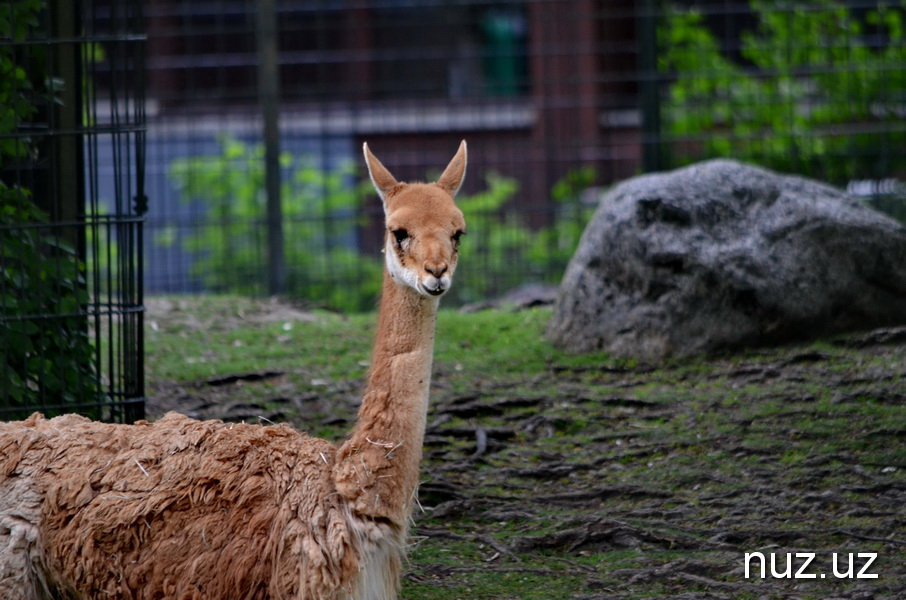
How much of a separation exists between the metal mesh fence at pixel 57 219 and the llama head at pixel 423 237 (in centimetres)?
170

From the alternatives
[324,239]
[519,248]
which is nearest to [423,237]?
[324,239]

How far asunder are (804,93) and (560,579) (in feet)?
27.7

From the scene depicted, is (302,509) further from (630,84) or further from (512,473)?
(630,84)

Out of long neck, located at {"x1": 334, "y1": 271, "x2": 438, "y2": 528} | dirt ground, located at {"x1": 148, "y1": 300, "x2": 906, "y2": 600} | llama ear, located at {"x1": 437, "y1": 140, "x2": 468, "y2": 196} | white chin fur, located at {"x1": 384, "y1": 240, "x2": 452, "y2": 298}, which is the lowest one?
dirt ground, located at {"x1": 148, "y1": 300, "x2": 906, "y2": 600}

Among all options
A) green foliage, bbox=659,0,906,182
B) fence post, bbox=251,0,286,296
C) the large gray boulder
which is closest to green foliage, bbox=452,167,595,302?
green foliage, bbox=659,0,906,182

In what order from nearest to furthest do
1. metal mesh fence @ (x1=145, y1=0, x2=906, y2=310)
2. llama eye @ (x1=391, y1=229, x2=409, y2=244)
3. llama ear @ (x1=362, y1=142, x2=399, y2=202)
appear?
llama eye @ (x1=391, y1=229, x2=409, y2=244) → llama ear @ (x1=362, y1=142, x2=399, y2=202) → metal mesh fence @ (x1=145, y1=0, x2=906, y2=310)

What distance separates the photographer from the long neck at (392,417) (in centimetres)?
361

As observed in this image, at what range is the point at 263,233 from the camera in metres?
11.0

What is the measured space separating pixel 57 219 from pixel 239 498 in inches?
91.7

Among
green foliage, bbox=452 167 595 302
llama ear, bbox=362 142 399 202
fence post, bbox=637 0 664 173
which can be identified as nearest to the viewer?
llama ear, bbox=362 142 399 202

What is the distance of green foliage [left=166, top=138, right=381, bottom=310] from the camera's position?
10664 mm

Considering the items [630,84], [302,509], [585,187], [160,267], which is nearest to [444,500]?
[302,509]

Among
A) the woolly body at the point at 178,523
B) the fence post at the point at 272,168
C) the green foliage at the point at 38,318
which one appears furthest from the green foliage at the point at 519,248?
the woolly body at the point at 178,523

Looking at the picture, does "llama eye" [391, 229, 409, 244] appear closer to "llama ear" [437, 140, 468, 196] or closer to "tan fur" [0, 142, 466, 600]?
"tan fur" [0, 142, 466, 600]
